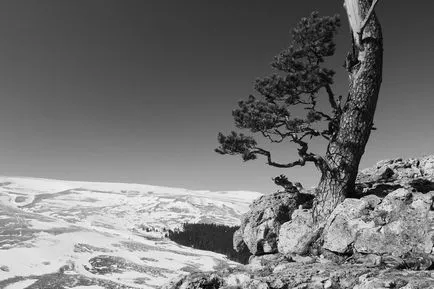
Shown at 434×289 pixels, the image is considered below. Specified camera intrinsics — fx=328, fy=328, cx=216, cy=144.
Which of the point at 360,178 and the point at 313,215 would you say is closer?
the point at 313,215


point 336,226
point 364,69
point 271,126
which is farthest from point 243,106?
point 336,226

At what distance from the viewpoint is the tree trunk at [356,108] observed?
50.1 feet

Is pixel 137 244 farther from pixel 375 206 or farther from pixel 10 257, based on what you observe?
pixel 375 206

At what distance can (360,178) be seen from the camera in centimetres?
2105

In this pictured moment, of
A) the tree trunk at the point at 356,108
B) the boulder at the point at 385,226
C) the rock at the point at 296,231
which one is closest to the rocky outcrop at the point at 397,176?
the tree trunk at the point at 356,108

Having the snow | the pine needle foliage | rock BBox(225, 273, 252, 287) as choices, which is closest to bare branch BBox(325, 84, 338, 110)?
the pine needle foliage

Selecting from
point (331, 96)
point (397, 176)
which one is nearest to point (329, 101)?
point (331, 96)

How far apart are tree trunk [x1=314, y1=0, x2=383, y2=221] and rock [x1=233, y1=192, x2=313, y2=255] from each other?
321 centimetres

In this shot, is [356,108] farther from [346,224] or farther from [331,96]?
[346,224]

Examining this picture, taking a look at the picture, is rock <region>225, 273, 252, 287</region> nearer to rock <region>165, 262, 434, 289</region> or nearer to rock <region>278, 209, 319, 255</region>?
rock <region>165, 262, 434, 289</region>

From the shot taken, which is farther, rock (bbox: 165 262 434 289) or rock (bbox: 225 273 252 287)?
rock (bbox: 225 273 252 287)

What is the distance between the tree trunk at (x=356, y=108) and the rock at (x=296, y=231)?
0.78 meters

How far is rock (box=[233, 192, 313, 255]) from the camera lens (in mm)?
18062

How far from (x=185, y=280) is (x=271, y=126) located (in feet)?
30.3
